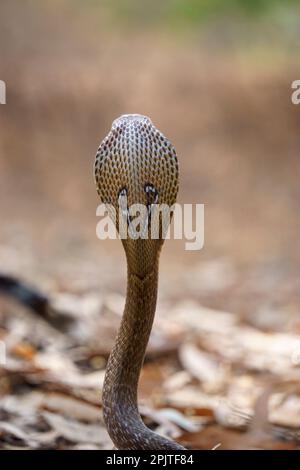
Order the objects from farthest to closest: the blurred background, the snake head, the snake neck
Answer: the blurred background → the snake neck → the snake head

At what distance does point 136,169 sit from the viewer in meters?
2.44

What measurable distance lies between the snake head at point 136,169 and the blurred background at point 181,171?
1120mm

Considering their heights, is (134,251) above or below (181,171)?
below

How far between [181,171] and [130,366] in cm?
919

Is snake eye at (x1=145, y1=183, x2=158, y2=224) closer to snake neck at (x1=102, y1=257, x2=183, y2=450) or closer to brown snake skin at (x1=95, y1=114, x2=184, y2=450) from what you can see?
brown snake skin at (x1=95, y1=114, x2=184, y2=450)

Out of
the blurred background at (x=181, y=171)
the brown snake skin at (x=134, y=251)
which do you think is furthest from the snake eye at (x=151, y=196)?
the blurred background at (x=181, y=171)

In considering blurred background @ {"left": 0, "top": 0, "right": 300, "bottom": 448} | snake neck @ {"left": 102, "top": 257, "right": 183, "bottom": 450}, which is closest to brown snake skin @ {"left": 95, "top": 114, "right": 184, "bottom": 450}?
snake neck @ {"left": 102, "top": 257, "right": 183, "bottom": 450}

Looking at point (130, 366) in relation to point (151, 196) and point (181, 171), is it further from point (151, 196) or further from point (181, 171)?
point (181, 171)

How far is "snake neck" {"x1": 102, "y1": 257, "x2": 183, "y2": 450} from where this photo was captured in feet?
8.45

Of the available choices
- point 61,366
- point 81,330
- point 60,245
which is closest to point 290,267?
point 60,245

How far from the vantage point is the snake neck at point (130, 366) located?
101 inches

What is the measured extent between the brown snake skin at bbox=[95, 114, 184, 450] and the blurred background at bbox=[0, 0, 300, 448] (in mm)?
663

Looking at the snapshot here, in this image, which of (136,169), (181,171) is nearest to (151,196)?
(136,169)
